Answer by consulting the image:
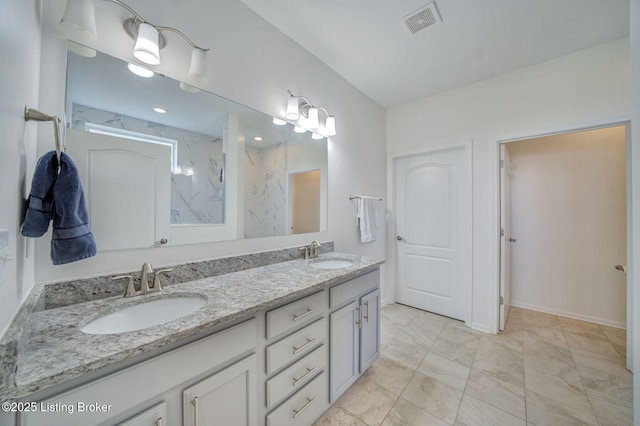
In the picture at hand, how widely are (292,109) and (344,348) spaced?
66.7 inches

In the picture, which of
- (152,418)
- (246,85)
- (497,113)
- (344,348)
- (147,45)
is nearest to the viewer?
(152,418)

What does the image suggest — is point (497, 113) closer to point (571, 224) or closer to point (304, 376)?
point (571, 224)

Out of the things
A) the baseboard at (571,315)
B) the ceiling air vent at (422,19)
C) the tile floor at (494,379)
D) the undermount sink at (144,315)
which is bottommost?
the tile floor at (494,379)

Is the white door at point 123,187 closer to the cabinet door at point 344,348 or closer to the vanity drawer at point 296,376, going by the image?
the vanity drawer at point 296,376

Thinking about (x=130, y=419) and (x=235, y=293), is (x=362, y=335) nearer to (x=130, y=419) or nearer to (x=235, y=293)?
(x=235, y=293)

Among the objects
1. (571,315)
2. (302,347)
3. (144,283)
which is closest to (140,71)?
(144,283)

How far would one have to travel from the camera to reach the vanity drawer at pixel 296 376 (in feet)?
3.42

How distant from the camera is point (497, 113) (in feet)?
7.73

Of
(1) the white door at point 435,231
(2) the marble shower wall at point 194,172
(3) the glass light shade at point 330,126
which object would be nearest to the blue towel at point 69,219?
(2) the marble shower wall at point 194,172

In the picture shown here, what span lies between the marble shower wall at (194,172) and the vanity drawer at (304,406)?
103cm

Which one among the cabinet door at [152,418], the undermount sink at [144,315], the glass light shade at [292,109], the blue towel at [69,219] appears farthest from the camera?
the glass light shade at [292,109]

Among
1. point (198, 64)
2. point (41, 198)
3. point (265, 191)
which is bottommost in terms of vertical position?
point (41, 198)

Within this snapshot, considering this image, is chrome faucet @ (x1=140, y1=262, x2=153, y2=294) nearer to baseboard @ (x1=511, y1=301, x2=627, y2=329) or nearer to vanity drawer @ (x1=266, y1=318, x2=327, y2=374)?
vanity drawer @ (x1=266, y1=318, x2=327, y2=374)

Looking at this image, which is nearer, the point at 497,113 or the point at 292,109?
the point at 292,109
